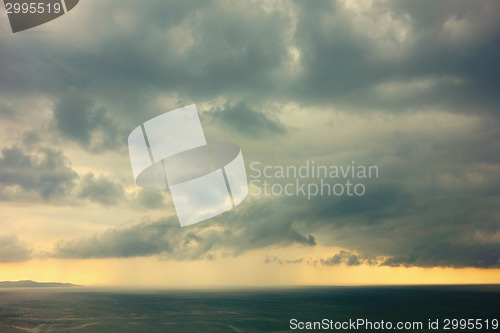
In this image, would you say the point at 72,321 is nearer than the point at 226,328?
No

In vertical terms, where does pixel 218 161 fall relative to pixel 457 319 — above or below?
above

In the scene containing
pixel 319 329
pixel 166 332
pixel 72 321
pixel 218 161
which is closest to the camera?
pixel 218 161

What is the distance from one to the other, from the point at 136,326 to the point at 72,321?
21011 millimetres

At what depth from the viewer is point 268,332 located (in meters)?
84.6

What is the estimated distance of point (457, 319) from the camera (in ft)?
375

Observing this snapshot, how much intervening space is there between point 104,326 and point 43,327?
1426 centimetres

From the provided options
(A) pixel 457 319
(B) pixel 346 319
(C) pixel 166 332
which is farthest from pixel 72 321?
(A) pixel 457 319

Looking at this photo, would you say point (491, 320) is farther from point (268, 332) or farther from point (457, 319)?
point (268, 332)

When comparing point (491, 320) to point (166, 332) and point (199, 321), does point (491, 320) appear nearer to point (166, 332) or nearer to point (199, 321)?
point (199, 321)

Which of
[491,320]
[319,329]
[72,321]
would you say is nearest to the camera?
[319,329]

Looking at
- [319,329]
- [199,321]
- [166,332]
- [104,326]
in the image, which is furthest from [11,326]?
[319,329]

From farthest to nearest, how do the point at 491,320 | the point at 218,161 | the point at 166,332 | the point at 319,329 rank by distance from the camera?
the point at 491,320
the point at 319,329
the point at 166,332
the point at 218,161

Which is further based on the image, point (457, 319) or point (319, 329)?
point (457, 319)

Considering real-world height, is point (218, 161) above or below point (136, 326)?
above
